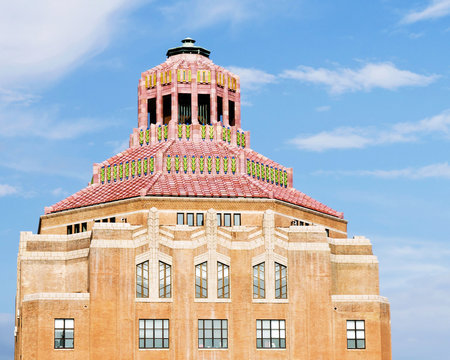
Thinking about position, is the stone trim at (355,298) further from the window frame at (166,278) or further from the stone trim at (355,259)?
the window frame at (166,278)

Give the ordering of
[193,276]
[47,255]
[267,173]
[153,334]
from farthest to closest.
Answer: [267,173] < [47,255] < [193,276] < [153,334]

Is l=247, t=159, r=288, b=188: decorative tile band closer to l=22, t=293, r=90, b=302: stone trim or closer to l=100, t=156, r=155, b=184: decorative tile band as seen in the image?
l=100, t=156, r=155, b=184: decorative tile band

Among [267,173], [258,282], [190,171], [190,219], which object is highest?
[267,173]

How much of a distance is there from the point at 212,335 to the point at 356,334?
11946mm

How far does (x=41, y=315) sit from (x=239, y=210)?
20.1 m

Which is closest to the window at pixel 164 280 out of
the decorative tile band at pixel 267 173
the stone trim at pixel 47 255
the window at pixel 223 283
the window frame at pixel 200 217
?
the window at pixel 223 283

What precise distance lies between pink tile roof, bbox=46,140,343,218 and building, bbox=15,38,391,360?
206mm

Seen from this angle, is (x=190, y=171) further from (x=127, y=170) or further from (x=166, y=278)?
(x=166, y=278)

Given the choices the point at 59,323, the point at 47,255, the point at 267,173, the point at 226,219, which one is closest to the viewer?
the point at 59,323

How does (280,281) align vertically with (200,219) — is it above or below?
below

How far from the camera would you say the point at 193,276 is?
103 meters

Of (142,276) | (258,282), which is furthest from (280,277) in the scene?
(142,276)

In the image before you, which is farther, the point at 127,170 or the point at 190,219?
the point at 127,170

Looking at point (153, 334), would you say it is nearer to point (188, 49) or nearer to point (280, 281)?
point (280, 281)
